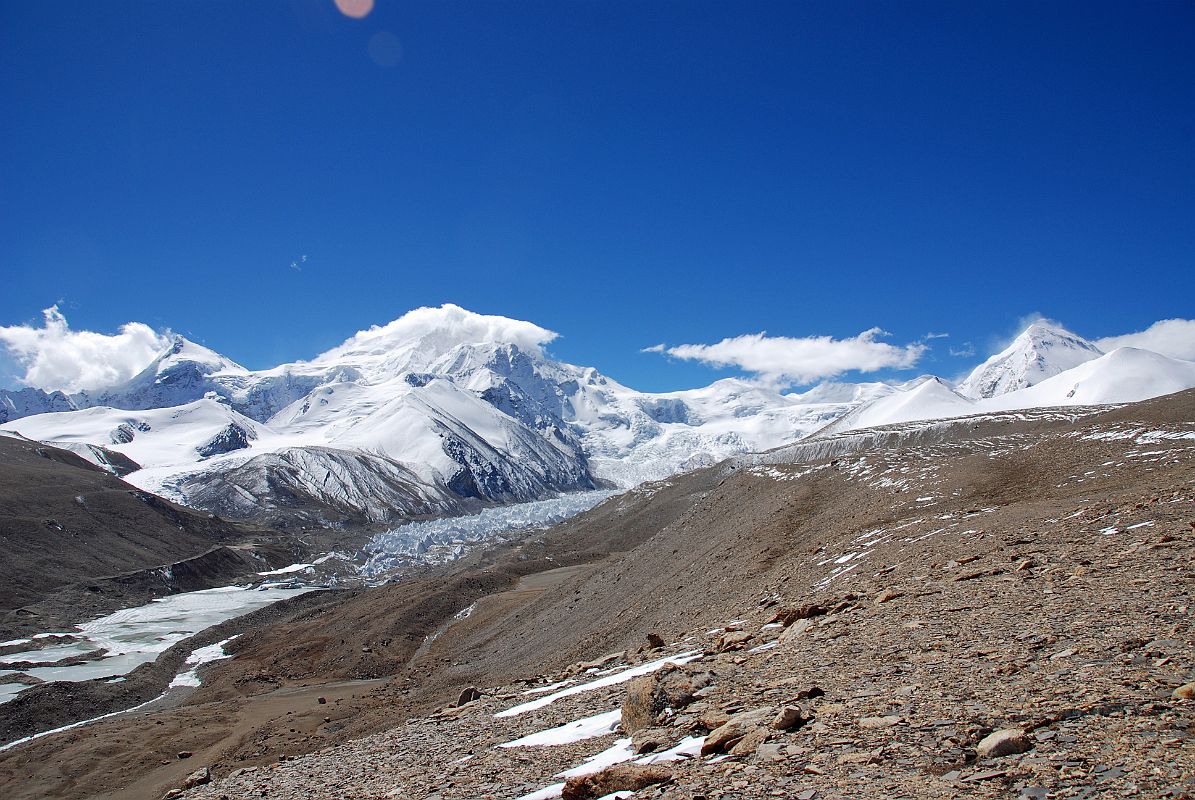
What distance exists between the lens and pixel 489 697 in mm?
19078

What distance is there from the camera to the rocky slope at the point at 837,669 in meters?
7.02

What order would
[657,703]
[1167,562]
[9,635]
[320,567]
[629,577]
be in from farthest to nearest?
[320,567], [9,635], [629,577], [1167,562], [657,703]

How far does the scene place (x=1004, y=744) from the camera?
646 centimetres

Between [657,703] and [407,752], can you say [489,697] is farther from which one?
[657,703]

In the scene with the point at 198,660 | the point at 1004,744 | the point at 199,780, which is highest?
the point at 1004,744

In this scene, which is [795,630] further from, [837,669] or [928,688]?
[928,688]

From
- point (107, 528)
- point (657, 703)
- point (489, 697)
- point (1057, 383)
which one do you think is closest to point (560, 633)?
point (489, 697)

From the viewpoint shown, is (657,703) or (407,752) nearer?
(657,703)

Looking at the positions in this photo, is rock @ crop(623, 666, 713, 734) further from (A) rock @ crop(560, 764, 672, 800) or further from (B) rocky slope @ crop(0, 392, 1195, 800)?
(A) rock @ crop(560, 764, 672, 800)

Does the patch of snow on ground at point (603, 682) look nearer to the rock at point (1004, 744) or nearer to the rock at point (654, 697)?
the rock at point (654, 697)

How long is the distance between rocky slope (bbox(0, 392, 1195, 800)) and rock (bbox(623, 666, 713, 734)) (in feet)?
0.16

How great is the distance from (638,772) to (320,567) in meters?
159

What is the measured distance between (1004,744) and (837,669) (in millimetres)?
4374

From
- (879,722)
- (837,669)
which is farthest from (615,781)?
(837,669)
